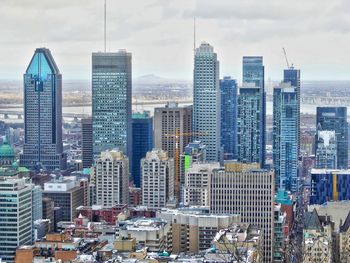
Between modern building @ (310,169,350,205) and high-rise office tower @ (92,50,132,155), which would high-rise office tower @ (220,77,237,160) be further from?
modern building @ (310,169,350,205)

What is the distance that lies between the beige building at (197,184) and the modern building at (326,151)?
488cm

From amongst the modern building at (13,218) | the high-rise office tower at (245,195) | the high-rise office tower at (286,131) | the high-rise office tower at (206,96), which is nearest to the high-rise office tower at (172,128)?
the high-rise office tower at (206,96)

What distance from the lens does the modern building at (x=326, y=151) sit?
21.1 m

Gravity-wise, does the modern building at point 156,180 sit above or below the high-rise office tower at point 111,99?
below

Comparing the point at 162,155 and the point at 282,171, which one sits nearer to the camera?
the point at 162,155

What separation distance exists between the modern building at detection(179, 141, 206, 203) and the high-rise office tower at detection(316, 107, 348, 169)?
3.08 metres

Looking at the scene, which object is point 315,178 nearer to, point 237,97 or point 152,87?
point 152,87

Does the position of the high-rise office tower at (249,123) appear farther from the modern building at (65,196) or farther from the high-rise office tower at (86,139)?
the modern building at (65,196)

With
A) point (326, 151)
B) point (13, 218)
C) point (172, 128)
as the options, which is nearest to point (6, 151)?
point (172, 128)

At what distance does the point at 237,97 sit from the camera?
24422 millimetres

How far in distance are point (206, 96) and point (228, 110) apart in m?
0.90

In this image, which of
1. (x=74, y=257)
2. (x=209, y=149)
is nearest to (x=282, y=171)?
(x=209, y=149)

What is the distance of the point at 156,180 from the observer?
1770 centimetres

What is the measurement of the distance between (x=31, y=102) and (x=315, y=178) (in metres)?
8.01
